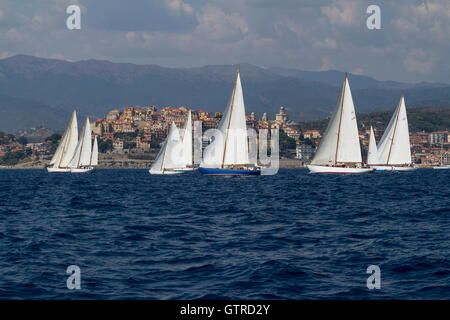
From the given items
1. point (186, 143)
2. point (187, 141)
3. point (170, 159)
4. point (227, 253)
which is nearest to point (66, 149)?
point (170, 159)

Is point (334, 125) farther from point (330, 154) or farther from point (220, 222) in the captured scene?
point (220, 222)

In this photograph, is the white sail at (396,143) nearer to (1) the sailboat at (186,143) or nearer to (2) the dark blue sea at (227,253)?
(1) the sailboat at (186,143)

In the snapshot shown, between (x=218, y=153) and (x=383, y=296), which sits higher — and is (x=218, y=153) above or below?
above

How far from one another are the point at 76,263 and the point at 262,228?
834cm

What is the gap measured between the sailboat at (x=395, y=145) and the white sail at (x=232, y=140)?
111 feet

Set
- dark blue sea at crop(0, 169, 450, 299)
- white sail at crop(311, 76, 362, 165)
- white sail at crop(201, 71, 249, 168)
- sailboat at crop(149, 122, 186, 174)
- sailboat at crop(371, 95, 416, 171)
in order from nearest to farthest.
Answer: dark blue sea at crop(0, 169, 450, 299)
white sail at crop(201, 71, 249, 168)
white sail at crop(311, 76, 362, 165)
sailboat at crop(149, 122, 186, 174)
sailboat at crop(371, 95, 416, 171)

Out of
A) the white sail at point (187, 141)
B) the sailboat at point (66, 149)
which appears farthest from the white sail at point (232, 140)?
the sailboat at point (66, 149)

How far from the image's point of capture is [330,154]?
2889 inches

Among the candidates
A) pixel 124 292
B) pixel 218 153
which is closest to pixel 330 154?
pixel 218 153

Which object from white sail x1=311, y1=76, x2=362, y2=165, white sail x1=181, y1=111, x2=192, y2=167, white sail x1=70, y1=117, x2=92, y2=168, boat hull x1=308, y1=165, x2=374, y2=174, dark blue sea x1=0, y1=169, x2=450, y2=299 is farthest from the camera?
white sail x1=70, y1=117, x2=92, y2=168

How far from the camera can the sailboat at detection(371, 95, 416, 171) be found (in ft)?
299

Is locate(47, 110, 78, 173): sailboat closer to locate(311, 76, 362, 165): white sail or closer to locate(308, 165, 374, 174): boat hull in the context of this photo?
locate(308, 165, 374, 174): boat hull

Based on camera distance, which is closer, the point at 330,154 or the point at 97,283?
the point at 97,283

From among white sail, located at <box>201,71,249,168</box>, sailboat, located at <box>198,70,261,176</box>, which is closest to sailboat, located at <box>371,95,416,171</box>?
sailboat, located at <box>198,70,261,176</box>
